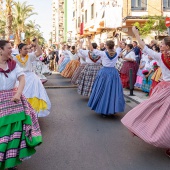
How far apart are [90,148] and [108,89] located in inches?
103

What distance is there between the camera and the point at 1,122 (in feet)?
13.6

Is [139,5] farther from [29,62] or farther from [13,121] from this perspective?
[13,121]

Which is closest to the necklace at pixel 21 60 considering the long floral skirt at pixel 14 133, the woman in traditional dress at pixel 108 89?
the woman in traditional dress at pixel 108 89

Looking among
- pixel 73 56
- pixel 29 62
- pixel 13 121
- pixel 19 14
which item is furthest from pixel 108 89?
pixel 19 14

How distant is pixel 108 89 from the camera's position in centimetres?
802

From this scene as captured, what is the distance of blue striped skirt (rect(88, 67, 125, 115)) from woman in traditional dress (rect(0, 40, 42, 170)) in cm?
371

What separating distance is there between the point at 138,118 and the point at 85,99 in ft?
19.5

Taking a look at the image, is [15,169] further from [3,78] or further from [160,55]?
[160,55]

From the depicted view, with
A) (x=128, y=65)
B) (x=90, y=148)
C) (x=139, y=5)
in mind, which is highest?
(x=139, y=5)

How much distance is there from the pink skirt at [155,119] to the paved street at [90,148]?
332 mm

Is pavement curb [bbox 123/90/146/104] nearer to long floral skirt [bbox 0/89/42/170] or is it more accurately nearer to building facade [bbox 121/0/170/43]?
long floral skirt [bbox 0/89/42/170]

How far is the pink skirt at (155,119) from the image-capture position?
16.1 feet

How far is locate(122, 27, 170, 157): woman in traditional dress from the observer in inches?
194

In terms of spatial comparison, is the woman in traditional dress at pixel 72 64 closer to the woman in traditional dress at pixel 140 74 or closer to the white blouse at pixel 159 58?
the woman in traditional dress at pixel 140 74
